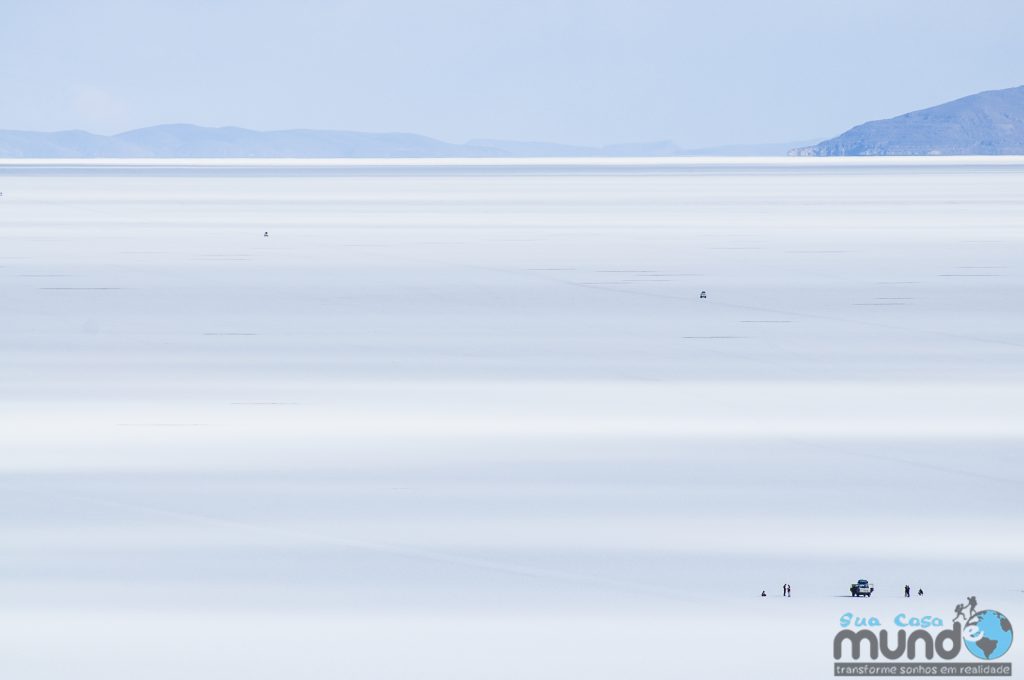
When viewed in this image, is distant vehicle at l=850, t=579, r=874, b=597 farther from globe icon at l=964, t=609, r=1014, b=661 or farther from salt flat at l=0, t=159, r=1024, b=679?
globe icon at l=964, t=609, r=1014, b=661

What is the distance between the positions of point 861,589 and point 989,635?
0.55 metres

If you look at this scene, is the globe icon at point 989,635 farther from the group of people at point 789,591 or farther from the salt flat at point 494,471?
the group of people at point 789,591

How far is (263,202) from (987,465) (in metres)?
39.5

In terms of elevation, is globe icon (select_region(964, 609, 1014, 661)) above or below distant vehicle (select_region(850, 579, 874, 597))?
below

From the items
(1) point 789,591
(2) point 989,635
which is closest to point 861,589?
(1) point 789,591

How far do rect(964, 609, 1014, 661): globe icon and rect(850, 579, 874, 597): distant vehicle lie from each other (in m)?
0.39

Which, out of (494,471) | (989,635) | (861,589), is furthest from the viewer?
(494,471)

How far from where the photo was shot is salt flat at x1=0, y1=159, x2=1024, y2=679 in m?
5.67

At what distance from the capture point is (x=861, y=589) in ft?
A: 19.6

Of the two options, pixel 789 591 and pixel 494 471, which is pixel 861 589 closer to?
pixel 789 591

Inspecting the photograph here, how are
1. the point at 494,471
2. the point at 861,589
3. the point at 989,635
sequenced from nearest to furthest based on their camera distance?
the point at 989,635, the point at 861,589, the point at 494,471

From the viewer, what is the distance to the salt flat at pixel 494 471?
223 inches

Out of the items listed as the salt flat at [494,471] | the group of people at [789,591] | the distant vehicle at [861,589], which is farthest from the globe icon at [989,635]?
the distant vehicle at [861,589]

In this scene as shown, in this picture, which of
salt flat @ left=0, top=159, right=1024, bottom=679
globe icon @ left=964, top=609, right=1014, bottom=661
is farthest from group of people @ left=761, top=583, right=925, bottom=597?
globe icon @ left=964, top=609, right=1014, bottom=661
